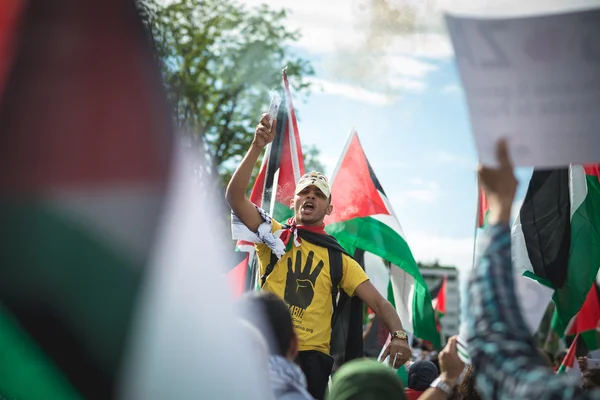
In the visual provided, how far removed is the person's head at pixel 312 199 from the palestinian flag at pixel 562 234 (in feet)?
7.41

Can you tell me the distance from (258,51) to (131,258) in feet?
61.9

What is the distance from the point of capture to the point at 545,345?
17953 millimetres

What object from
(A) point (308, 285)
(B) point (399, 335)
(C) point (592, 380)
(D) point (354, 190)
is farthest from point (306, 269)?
(D) point (354, 190)

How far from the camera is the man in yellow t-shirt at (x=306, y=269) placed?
3.68m

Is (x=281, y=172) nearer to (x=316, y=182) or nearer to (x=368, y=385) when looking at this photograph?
(x=316, y=182)

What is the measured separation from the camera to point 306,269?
3896 millimetres

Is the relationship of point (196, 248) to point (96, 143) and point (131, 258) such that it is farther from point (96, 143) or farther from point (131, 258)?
point (96, 143)

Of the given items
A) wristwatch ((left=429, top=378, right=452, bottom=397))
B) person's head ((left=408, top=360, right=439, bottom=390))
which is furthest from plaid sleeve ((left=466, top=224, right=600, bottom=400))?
person's head ((left=408, top=360, right=439, bottom=390))

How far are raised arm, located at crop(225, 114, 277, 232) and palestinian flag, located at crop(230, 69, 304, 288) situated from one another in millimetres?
1473

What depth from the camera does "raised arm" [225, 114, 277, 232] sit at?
11.8 ft

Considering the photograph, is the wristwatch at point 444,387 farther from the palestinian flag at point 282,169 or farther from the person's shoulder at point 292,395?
the palestinian flag at point 282,169

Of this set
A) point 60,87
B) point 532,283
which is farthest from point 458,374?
point 532,283

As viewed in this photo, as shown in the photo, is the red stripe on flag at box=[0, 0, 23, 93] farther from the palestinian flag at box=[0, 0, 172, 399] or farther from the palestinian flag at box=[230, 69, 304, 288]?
the palestinian flag at box=[230, 69, 304, 288]

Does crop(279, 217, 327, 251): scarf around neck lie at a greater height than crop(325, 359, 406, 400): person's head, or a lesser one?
greater
